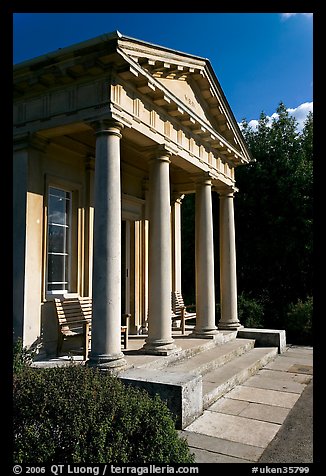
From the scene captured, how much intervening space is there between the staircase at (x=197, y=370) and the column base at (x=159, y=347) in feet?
0.38

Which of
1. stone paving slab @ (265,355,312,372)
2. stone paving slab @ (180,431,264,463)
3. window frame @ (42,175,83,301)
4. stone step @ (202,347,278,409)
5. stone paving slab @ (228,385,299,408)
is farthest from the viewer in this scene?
stone paving slab @ (265,355,312,372)

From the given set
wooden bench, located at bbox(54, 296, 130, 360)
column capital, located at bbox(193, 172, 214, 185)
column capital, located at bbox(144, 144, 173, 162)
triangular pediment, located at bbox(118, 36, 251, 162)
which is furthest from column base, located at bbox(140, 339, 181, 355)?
triangular pediment, located at bbox(118, 36, 251, 162)

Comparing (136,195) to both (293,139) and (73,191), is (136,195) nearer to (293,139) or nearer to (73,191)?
(73,191)

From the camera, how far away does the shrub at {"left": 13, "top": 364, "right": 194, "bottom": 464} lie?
142 inches

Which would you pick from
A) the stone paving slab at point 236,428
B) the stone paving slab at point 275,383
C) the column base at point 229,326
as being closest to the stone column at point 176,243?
the column base at point 229,326

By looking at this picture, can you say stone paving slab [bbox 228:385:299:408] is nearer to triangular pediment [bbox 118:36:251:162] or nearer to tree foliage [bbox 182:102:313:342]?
triangular pediment [bbox 118:36:251:162]

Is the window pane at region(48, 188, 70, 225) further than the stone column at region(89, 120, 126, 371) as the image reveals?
Yes

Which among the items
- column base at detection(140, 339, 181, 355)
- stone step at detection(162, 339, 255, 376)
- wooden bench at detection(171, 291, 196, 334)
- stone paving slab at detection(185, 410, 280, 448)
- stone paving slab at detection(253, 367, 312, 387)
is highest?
wooden bench at detection(171, 291, 196, 334)

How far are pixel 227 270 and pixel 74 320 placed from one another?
5.32 meters

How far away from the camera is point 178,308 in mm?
11070

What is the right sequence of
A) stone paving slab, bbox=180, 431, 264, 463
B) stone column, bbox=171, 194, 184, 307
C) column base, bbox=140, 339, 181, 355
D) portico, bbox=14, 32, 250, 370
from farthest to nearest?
stone column, bbox=171, 194, 184, 307 < column base, bbox=140, 339, 181, 355 < portico, bbox=14, 32, 250, 370 < stone paving slab, bbox=180, 431, 264, 463

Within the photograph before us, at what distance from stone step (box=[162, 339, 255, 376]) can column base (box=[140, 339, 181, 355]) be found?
0.25 metres

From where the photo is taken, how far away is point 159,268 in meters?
7.57

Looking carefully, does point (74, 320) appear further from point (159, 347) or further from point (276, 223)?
point (276, 223)
